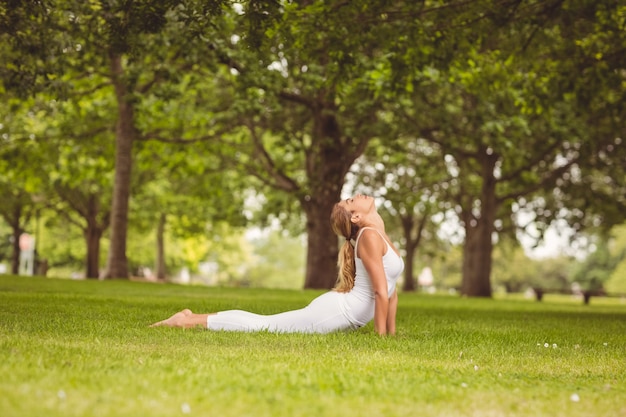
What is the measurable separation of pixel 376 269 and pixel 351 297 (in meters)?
0.53

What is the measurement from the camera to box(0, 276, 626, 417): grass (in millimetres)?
4426

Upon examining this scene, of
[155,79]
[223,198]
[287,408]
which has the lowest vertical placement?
[287,408]

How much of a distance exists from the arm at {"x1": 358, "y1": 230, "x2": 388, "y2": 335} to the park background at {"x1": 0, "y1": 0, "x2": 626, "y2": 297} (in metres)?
3.42

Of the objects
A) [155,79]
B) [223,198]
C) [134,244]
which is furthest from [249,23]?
Result: [134,244]

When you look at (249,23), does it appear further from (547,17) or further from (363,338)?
(547,17)

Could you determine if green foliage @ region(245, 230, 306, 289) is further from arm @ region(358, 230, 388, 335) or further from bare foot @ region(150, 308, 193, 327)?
arm @ region(358, 230, 388, 335)

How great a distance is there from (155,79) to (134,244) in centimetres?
3336

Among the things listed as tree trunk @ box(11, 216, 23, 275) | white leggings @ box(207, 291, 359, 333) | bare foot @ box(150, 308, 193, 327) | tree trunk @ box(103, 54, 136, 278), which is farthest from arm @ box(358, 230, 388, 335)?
tree trunk @ box(11, 216, 23, 275)

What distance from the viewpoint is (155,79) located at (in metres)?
21.7

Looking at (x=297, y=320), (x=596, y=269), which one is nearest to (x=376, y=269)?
(x=297, y=320)

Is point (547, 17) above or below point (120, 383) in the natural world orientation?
above

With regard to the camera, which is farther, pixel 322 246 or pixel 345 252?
pixel 322 246

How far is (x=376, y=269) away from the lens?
823 centimetres

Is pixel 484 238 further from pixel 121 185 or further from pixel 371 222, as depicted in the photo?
pixel 371 222
